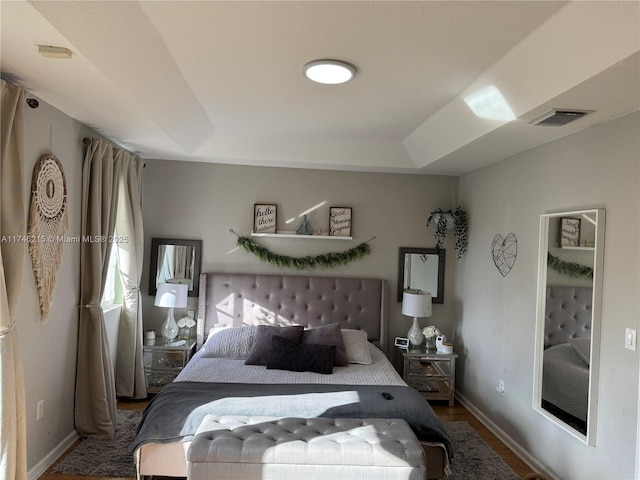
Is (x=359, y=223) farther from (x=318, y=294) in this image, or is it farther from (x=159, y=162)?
(x=159, y=162)

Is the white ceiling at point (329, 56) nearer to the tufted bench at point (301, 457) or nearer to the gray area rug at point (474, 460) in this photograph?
the tufted bench at point (301, 457)

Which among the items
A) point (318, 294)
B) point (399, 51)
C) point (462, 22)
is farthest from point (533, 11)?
point (318, 294)

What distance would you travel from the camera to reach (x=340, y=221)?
464 cm

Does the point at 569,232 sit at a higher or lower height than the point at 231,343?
higher

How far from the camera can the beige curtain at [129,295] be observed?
4.03 m

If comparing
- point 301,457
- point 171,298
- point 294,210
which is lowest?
point 301,457

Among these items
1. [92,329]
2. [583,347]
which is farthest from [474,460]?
[92,329]

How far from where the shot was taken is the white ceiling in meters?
1.83

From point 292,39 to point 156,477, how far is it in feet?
9.35

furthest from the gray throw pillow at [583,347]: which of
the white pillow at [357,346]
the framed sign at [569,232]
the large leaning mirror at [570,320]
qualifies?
the white pillow at [357,346]

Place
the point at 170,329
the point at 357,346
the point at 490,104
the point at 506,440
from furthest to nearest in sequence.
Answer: the point at 170,329 → the point at 357,346 → the point at 506,440 → the point at 490,104

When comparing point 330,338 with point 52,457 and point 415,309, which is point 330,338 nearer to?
point 415,309

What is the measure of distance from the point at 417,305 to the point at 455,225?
0.97 metres

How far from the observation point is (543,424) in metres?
3.11
